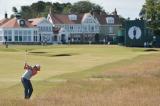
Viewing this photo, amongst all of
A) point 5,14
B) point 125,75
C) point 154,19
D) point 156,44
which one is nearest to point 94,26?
point 5,14

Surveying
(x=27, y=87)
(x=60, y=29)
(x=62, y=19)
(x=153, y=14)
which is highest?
(x=153, y=14)

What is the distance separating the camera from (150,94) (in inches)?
979

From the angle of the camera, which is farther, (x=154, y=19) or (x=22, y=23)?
(x=22, y=23)

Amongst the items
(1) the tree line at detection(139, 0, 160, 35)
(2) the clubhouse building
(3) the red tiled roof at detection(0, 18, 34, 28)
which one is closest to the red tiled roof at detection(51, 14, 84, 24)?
(2) the clubhouse building

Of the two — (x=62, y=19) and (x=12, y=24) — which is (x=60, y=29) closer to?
(x=62, y=19)

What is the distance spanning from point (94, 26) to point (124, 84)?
144659mm

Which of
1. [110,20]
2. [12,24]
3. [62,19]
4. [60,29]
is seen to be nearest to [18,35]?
[12,24]

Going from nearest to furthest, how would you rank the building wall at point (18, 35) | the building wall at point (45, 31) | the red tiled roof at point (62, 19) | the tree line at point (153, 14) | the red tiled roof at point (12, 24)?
the tree line at point (153, 14) < the red tiled roof at point (12, 24) < the building wall at point (18, 35) < the building wall at point (45, 31) < the red tiled roof at point (62, 19)

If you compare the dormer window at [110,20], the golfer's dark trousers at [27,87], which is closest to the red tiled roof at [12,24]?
the dormer window at [110,20]

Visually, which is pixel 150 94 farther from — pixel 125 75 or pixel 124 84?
pixel 125 75

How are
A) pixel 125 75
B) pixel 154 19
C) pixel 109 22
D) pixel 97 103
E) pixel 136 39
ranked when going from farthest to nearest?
1. pixel 109 22
2. pixel 154 19
3. pixel 136 39
4. pixel 125 75
5. pixel 97 103

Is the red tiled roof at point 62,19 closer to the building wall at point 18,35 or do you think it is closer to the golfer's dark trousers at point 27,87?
the building wall at point 18,35

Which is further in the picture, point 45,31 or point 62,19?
point 62,19

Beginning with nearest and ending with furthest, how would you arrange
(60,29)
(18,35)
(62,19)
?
(18,35) < (60,29) < (62,19)
